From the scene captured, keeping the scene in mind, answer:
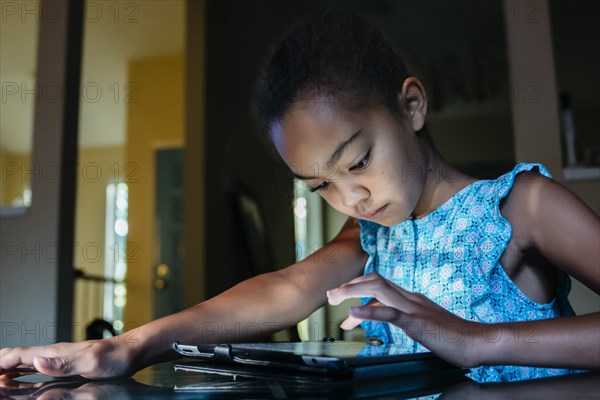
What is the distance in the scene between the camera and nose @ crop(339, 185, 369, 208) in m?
0.88

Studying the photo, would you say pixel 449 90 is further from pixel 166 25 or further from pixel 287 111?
Result: pixel 287 111

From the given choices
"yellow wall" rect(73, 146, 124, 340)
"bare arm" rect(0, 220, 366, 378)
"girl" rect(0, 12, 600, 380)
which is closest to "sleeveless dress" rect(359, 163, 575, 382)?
"girl" rect(0, 12, 600, 380)

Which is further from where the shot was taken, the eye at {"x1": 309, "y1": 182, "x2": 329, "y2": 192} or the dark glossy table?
the eye at {"x1": 309, "y1": 182, "x2": 329, "y2": 192}

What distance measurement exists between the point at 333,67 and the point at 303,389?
0.59 metres

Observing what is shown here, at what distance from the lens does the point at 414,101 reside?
0.99 meters

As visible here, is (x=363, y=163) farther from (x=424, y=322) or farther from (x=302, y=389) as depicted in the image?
(x=302, y=389)

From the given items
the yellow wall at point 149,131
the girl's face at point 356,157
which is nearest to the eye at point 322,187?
the girl's face at point 356,157

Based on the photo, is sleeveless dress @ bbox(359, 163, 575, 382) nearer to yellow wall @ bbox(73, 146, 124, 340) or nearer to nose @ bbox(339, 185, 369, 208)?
nose @ bbox(339, 185, 369, 208)

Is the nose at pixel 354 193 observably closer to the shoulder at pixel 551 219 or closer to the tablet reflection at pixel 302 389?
the shoulder at pixel 551 219

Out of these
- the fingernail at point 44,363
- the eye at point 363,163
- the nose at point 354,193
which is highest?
the eye at point 363,163

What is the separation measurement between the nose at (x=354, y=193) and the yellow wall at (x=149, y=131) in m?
4.42

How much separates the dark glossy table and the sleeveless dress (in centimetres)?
30

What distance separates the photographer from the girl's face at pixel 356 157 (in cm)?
85

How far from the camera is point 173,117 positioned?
5242mm
